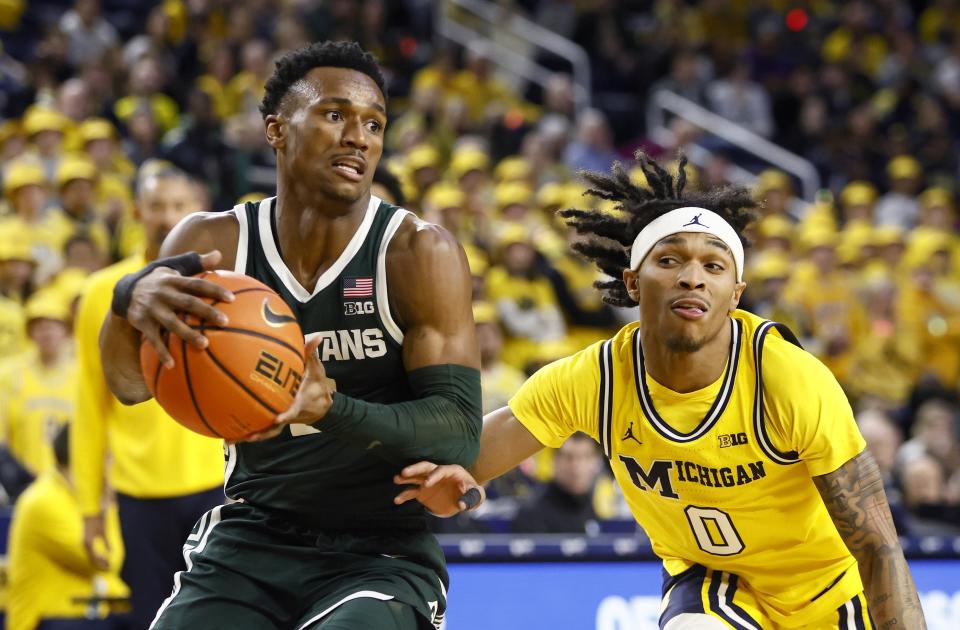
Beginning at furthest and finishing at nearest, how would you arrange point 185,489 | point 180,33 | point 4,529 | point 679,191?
point 180,33, point 4,529, point 185,489, point 679,191

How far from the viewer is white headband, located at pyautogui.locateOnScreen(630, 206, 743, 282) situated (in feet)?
13.2

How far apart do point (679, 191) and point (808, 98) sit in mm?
11613

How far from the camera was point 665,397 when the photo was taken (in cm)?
397

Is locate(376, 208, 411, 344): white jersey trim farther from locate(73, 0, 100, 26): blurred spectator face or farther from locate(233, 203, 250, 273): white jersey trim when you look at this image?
locate(73, 0, 100, 26): blurred spectator face

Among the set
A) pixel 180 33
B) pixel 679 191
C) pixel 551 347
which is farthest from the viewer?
pixel 180 33

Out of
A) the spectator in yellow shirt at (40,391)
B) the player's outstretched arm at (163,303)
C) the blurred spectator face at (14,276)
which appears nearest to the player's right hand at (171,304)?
the player's outstretched arm at (163,303)

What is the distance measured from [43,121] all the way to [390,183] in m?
5.66

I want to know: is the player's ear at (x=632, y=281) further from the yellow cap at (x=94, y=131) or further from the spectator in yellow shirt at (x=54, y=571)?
the yellow cap at (x=94, y=131)

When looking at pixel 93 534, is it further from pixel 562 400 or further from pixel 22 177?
pixel 22 177

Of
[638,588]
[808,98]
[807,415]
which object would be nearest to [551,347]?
[638,588]

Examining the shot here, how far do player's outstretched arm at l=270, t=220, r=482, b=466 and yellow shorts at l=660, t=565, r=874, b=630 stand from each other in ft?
3.11

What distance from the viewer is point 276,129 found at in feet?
12.2

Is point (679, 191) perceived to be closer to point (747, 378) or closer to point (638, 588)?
point (747, 378)

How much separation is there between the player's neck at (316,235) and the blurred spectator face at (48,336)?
195 inches
